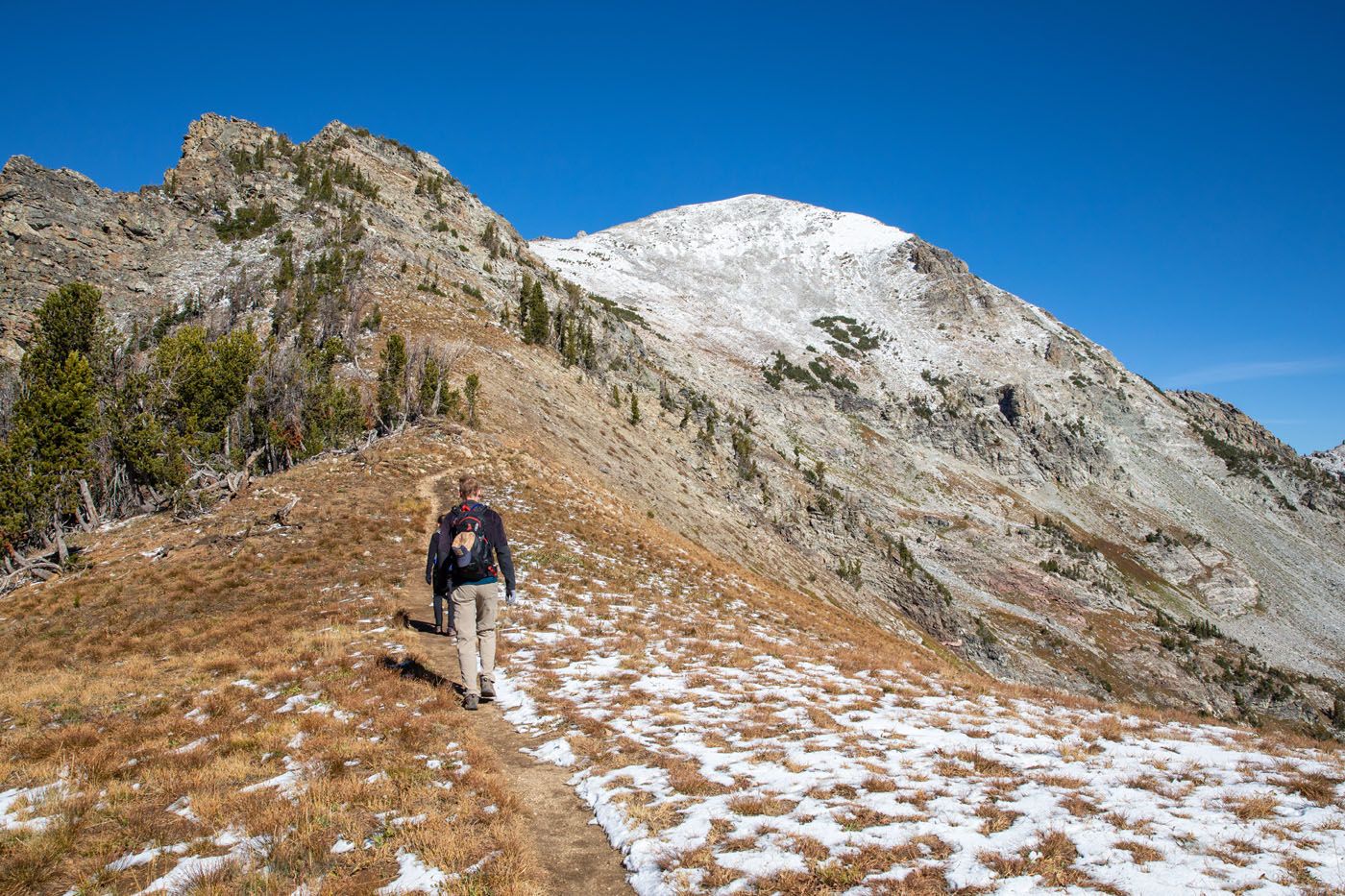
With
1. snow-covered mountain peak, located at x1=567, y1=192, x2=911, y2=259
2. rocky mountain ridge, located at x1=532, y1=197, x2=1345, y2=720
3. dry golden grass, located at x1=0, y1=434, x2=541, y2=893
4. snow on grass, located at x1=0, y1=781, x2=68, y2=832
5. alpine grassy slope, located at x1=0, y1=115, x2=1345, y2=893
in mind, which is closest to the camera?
dry golden grass, located at x1=0, y1=434, x2=541, y2=893

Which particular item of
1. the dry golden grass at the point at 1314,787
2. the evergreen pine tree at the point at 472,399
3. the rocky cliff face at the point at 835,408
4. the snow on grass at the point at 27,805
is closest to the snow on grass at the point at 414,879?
the snow on grass at the point at 27,805

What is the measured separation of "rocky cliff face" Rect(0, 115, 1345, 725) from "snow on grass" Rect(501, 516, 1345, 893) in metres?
28.1

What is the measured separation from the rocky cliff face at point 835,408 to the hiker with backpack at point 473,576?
2624cm

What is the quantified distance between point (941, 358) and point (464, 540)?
147097 millimetres

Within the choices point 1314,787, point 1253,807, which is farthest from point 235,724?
point 1314,787

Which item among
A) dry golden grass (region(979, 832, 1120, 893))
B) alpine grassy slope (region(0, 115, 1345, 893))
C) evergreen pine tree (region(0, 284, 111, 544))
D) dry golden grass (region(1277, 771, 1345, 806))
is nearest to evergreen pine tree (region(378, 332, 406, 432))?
alpine grassy slope (region(0, 115, 1345, 893))

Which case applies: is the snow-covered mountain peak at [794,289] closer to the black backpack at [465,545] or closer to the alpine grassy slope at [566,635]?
the alpine grassy slope at [566,635]

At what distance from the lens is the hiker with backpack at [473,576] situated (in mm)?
10583

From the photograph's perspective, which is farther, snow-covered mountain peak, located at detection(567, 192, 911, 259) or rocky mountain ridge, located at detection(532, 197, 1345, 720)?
snow-covered mountain peak, located at detection(567, 192, 911, 259)

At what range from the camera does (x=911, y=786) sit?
23.9 feet

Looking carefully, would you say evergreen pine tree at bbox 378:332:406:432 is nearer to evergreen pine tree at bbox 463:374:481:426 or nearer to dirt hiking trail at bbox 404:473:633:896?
evergreen pine tree at bbox 463:374:481:426

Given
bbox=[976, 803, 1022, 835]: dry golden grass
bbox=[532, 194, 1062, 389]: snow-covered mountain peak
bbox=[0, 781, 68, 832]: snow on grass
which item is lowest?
bbox=[0, 781, 68, 832]: snow on grass

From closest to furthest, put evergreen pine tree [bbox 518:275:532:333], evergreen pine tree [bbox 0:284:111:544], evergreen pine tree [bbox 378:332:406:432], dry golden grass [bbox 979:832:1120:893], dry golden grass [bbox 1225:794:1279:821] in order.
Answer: dry golden grass [bbox 979:832:1120:893] < dry golden grass [bbox 1225:794:1279:821] < evergreen pine tree [bbox 0:284:111:544] < evergreen pine tree [bbox 378:332:406:432] < evergreen pine tree [bbox 518:275:532:333]

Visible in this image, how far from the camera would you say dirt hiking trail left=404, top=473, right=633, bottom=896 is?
5809 mm
